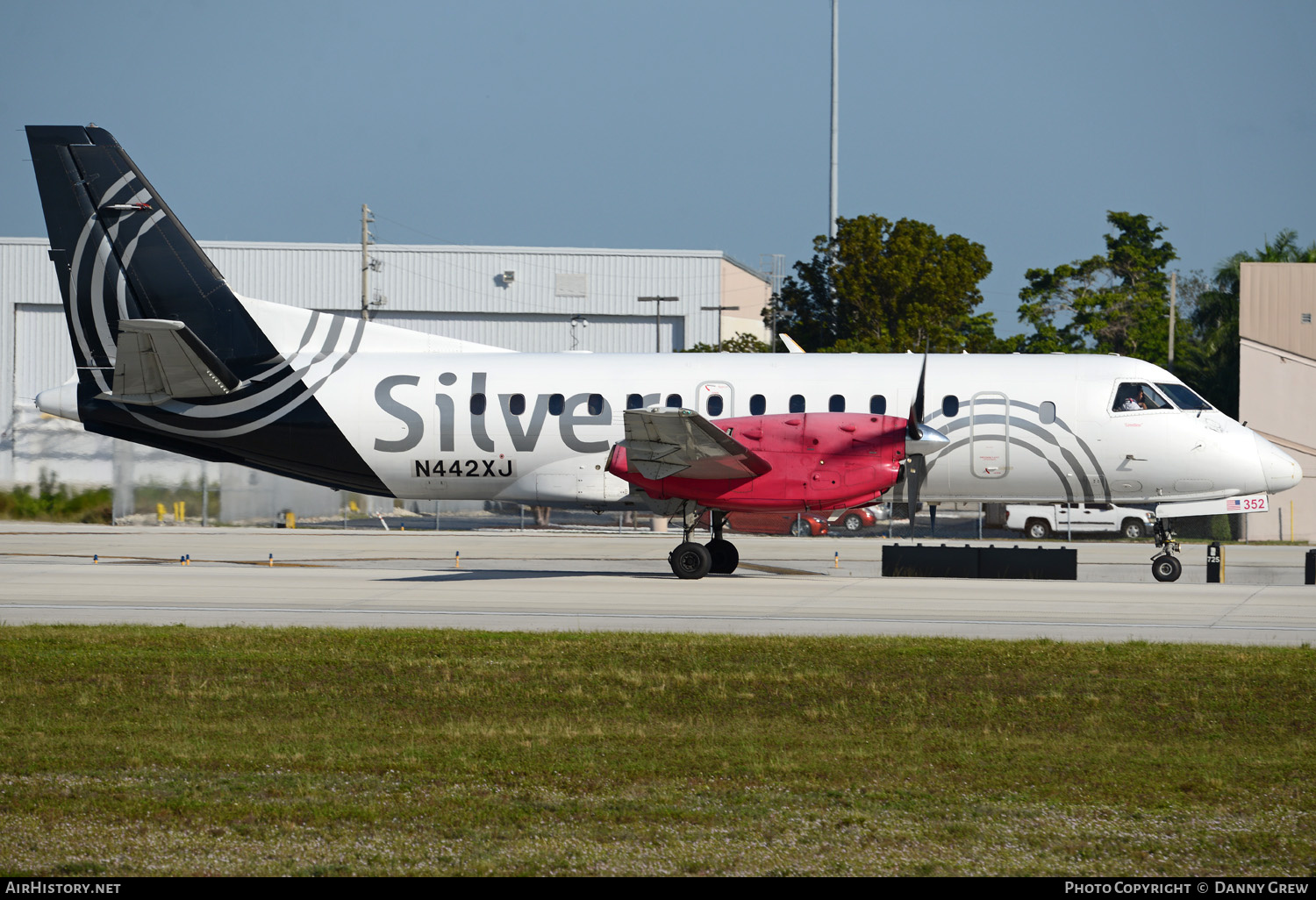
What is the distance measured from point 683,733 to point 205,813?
3700mm

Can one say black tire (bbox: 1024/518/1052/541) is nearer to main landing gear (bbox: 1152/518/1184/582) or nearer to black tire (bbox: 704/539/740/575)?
main landing gear (bbox: 1152/518/1184/582)

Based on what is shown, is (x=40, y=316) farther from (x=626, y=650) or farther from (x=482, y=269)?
(x=626, y=650)

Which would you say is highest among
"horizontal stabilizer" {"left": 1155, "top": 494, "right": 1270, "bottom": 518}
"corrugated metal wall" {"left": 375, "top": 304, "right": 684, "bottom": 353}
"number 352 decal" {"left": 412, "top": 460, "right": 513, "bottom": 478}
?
"corrugated metal wall" {"left": 375, "top": 304, "right": 684, "bottom": 353}

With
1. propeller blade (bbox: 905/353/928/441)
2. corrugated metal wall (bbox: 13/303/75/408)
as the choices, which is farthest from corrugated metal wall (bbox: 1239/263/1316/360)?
corrugated metal wall (bbox: 13/303/75/408)

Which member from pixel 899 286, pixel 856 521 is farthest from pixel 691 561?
pixel 899 286

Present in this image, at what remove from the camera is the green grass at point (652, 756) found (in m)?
6.33

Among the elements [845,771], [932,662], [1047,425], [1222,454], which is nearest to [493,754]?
[845,771]

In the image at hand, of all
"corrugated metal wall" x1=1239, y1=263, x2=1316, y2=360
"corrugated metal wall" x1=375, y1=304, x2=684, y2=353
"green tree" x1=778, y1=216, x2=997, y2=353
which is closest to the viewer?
"corrugated metal wall" x1=1239, y1=263, x2=1316, y2=360

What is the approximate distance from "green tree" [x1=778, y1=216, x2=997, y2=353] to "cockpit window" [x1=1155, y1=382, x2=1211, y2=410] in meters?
26.0

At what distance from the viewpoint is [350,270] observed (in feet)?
208

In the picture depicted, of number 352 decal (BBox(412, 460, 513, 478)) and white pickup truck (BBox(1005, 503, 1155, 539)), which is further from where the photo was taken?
white pickup truck (BBox(1005, 503, 1155, 539))

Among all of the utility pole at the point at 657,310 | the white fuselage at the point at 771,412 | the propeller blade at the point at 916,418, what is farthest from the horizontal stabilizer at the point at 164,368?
the utility pole at the point at 657,310

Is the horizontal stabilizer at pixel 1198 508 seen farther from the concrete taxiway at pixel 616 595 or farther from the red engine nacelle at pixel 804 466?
the red engine nacelle at pixel 804 466

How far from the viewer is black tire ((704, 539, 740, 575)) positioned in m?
21.5
